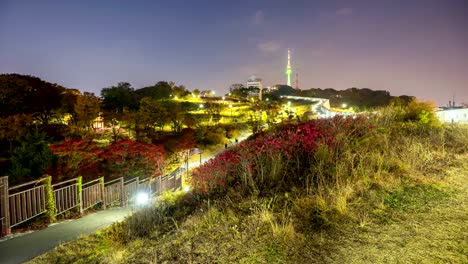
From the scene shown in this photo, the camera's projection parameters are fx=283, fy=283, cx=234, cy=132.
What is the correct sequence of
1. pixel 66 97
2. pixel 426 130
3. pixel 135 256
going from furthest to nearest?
pixel 66 97, pixel 426 130, pixel 135 256

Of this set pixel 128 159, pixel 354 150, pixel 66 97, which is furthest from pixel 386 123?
pixel 66 97

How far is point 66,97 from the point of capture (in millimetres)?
41125

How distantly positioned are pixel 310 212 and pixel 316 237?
60 cm

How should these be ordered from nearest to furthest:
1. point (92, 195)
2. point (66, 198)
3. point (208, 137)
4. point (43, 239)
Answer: point (43, 239)
point (66, 198)
point (92, 195)
point (208, 137)

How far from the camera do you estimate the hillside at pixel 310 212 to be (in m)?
3.07

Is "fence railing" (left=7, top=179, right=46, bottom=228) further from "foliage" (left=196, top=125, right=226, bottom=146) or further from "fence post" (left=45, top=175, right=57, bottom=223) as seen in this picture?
"foliage" (left=196, top=125, right=226, bottom=146)

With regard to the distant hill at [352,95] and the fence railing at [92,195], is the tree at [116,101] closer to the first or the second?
the fence railing at [92,195]

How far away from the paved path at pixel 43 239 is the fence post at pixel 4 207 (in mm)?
490

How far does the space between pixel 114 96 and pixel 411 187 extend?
53.6 metres

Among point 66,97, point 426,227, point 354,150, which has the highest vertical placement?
point 66,97

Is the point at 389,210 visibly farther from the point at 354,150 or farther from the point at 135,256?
the point at 135,256

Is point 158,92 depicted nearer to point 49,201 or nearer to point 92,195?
point 92,195

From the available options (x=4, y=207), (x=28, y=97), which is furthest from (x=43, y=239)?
(x=28, y=97)

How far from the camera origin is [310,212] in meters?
3.87
